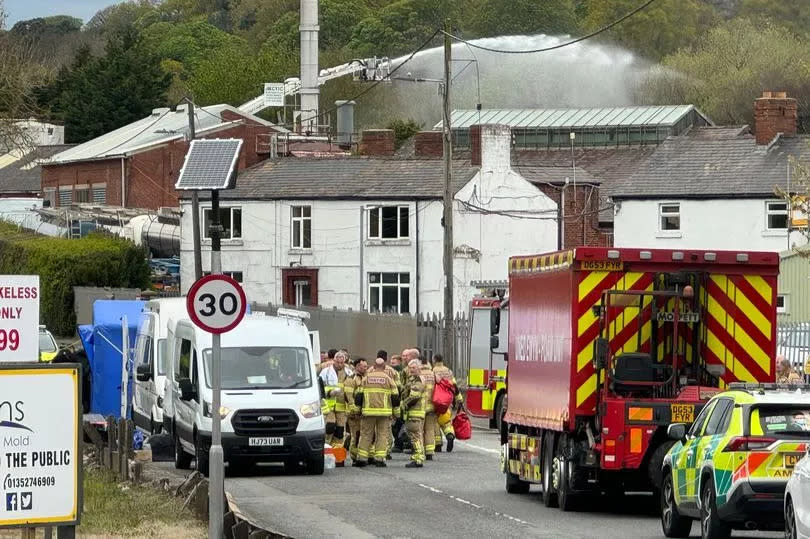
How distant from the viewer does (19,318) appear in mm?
14938

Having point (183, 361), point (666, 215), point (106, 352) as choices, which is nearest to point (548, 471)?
point (183, 361)

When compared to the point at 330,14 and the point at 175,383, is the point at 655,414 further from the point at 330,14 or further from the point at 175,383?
the point at 330,14

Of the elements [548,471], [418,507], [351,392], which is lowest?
[418,507]

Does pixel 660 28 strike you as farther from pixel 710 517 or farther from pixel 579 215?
pixel 710 517

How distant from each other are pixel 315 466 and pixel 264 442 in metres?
1.11

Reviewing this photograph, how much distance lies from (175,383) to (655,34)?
104906 millimetres

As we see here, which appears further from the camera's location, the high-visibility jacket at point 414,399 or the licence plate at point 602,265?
the high-visibility jacket at point 414,399

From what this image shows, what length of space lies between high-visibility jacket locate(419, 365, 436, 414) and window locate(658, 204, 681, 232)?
3136cm

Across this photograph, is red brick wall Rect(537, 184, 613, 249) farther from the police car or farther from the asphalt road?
the police car

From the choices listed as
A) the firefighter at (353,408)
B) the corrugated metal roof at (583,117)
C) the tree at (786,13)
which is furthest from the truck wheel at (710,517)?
the tree at (786,13)

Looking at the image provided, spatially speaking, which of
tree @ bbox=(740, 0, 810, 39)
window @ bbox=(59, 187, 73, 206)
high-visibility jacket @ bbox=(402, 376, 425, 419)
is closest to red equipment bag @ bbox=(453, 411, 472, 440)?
high-visibility jacket @ bbox=(402, 376, 425, 419)

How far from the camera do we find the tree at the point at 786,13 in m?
127

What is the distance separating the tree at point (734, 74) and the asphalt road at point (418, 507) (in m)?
70.7

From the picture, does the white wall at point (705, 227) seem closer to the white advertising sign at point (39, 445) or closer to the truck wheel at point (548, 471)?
the truck wheel at point (548, 471)
